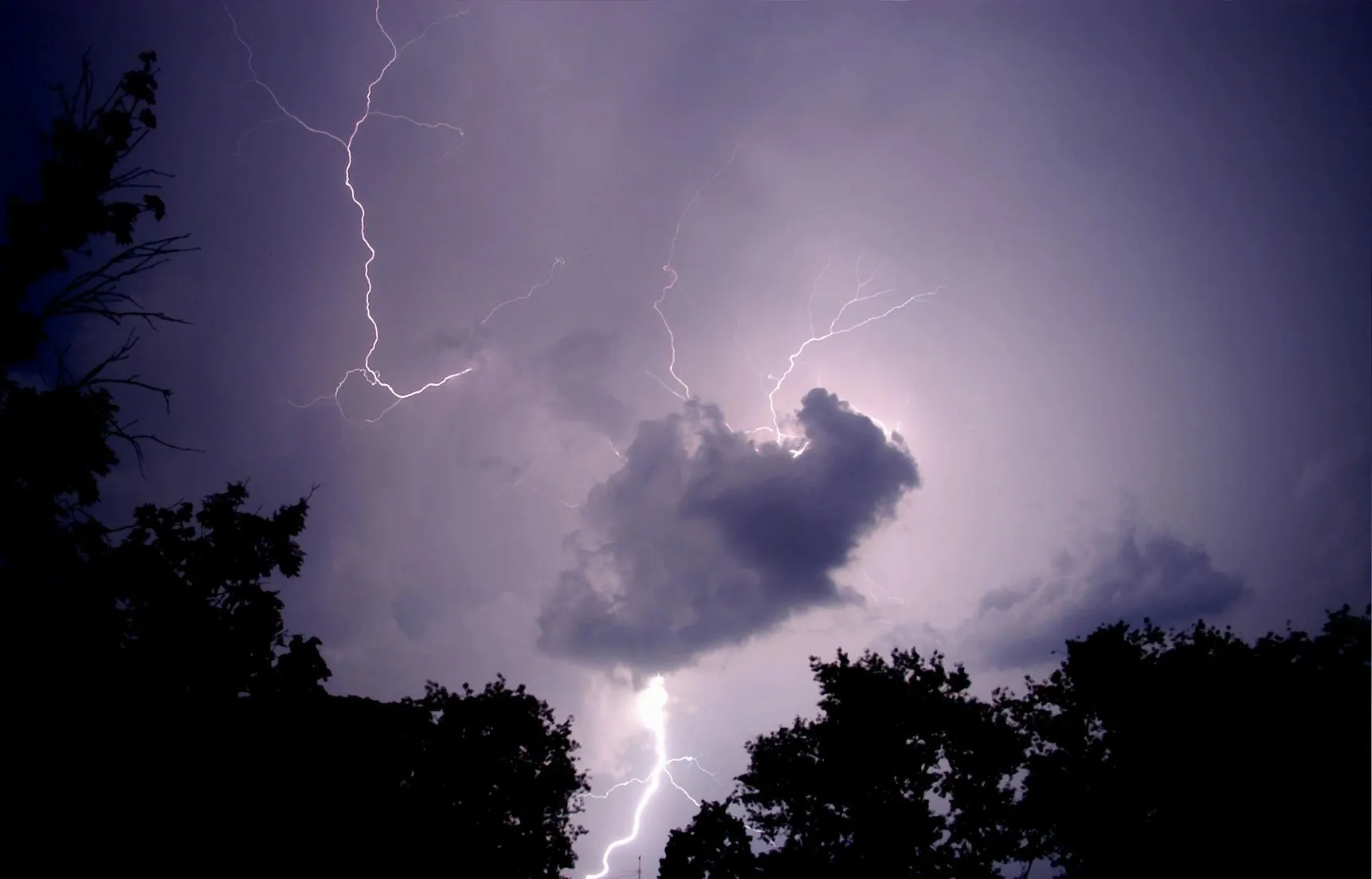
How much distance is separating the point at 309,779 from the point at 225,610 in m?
8.05

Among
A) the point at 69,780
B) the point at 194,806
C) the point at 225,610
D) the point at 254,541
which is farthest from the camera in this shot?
the point at 254,541

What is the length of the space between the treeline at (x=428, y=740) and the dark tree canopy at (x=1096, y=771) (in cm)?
10

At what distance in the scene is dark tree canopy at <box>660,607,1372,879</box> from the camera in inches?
621

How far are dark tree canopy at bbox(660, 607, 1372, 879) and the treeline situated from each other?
96 millimetres

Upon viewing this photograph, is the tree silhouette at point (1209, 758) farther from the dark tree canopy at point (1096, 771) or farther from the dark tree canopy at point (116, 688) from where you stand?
the dark tree canopy at point (116, 688)

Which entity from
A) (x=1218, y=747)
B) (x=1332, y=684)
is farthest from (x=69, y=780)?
(x=1332, y=684)

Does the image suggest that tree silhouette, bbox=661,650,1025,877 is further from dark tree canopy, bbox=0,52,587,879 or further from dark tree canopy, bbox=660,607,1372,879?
dark tree canopy, bbox=0,52,587,879

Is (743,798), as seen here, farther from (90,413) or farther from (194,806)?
Answer: (90,413)

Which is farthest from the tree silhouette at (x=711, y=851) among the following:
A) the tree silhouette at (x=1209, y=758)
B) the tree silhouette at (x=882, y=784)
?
the tree silhouette at (x=1209, y=758)

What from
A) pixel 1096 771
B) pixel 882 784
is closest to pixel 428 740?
pixel 882 784

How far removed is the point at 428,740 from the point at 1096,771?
3089cm

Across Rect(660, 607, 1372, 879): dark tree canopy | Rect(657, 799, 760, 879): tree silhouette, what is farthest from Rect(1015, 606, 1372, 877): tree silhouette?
Rect(657, 799, 760, 879): tree silhouette

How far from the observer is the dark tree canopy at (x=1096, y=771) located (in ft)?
51.8

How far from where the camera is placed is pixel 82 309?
5.74 meters
